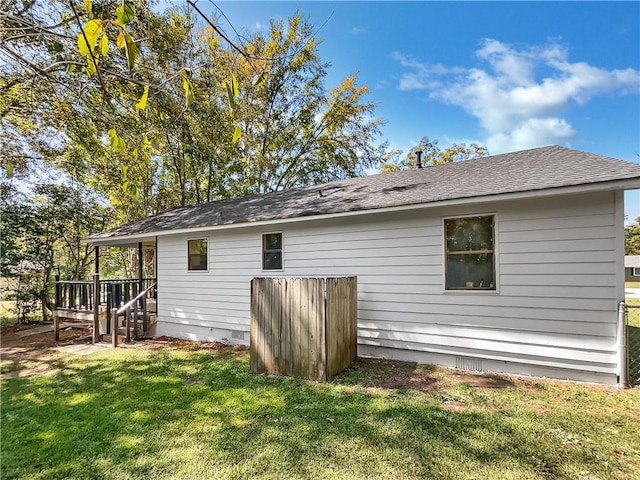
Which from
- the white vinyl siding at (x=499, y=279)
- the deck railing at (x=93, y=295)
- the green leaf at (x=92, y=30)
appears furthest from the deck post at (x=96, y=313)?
the green leaf at (x=92, y=30)

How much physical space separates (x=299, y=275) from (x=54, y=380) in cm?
452

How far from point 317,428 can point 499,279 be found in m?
3.55

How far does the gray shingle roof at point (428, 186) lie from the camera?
15.5 feet

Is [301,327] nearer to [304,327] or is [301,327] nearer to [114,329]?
[304,327]

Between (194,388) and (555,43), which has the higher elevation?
(555,43)

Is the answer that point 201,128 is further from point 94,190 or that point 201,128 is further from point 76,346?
point 76,346

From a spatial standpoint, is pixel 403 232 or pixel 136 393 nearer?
pixel 136 393

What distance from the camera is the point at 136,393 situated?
15.2ft

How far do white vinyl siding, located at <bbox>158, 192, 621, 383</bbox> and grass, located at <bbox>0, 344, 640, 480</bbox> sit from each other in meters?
0.57

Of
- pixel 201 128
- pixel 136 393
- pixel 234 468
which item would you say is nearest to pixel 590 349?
pixel 234 468

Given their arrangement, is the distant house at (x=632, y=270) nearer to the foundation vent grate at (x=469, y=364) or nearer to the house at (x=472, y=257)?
the house at (x=472, y=257)

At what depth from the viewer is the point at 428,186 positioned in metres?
6.27

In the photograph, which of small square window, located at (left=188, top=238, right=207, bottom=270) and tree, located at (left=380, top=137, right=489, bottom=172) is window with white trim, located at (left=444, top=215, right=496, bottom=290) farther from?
tree, located at (left=380, top=137, right=489, bottom=172)

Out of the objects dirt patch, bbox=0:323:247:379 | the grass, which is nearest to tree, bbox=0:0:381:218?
dirt patch, bbox=0:323:247:379
